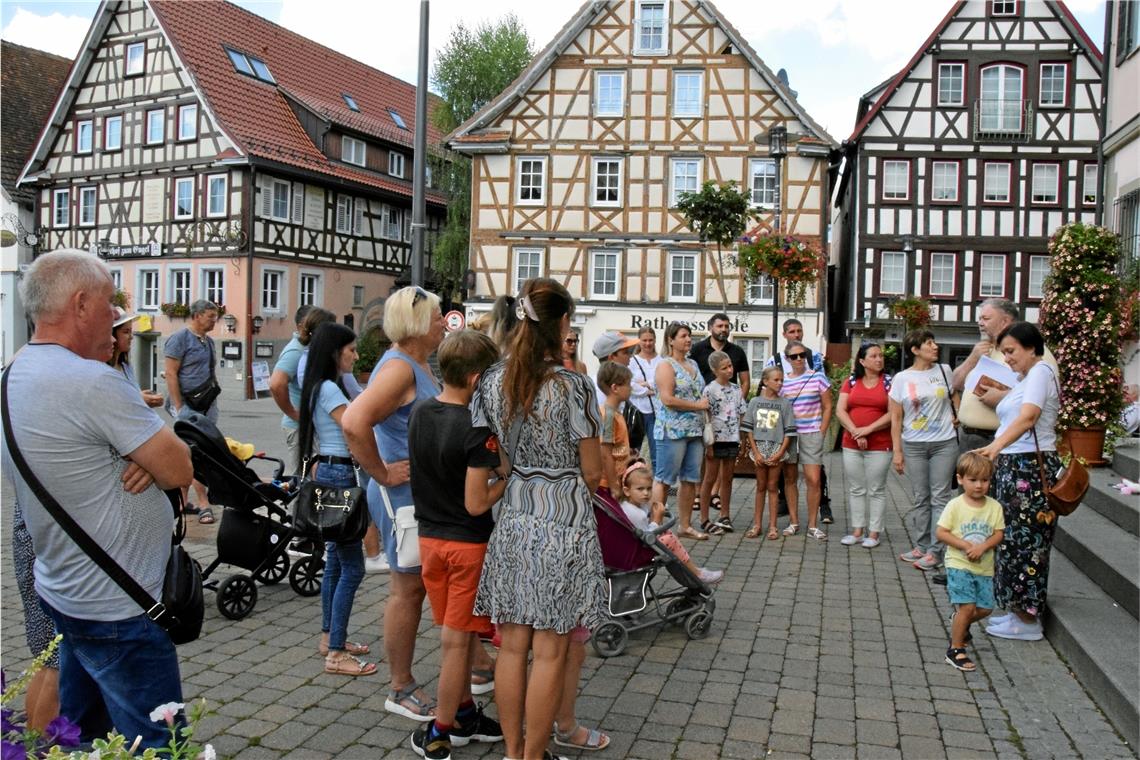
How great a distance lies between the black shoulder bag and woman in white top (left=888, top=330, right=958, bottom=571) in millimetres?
6263

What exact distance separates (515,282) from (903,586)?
83.2ft

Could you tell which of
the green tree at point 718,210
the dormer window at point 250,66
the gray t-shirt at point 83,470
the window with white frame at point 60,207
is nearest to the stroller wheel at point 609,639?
the gray t-shirt at point 83,470

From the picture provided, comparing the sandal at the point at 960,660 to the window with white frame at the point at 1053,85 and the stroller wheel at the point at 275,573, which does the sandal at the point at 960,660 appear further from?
the window with white frame at the point at 1053,85

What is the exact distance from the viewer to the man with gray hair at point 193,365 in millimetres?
8898

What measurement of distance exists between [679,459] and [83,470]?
21.7 ft

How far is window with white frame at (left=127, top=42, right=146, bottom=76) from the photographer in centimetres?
3275

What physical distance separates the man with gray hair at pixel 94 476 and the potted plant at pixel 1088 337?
8.35m

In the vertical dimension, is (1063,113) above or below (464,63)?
below

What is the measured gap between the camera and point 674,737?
14.6 feet

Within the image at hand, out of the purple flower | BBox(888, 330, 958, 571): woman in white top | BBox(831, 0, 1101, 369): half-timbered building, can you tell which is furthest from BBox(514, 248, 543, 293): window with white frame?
the purple flower

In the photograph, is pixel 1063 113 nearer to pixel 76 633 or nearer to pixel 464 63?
pixel 464 63

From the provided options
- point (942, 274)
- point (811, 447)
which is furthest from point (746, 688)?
point (942, 274)

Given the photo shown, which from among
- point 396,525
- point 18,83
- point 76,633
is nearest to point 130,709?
point 76,633

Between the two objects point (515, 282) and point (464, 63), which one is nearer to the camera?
point (515, 282)
